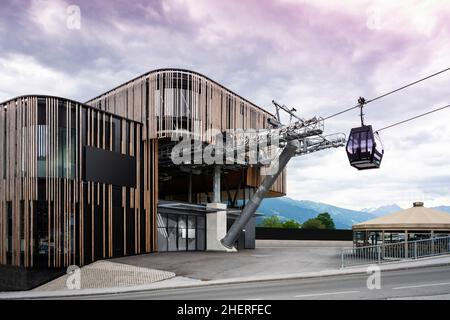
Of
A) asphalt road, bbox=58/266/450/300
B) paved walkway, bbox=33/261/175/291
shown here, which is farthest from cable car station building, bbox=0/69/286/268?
asphalt road, bbox=58/266/450/300

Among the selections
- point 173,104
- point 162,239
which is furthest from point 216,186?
point 173,104

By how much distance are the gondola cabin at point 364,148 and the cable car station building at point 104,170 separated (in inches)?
487

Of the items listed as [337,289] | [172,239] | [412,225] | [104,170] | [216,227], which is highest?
[104,170]

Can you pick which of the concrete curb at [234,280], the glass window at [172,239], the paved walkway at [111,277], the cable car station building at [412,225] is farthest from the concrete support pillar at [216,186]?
the concrete curb at [234,280]

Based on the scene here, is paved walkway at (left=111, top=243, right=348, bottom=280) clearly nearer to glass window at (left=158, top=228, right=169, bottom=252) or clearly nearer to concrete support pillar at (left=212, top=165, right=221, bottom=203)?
glass window at (left=158, top=228, right=169, bottom=252)

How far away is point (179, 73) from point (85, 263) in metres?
16.2

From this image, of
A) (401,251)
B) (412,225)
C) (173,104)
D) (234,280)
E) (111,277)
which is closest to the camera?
(234,280)

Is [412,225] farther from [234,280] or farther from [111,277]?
[111,277]

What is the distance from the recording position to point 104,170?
32.1 meters

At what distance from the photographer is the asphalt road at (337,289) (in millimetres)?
14805

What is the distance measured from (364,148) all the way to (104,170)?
716 inches

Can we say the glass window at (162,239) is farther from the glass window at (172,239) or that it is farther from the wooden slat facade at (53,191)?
the wooden slat facade at (53,191)

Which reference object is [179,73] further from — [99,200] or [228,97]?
[99,200]

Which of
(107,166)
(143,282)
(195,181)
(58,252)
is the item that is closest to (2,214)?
(58,252)
